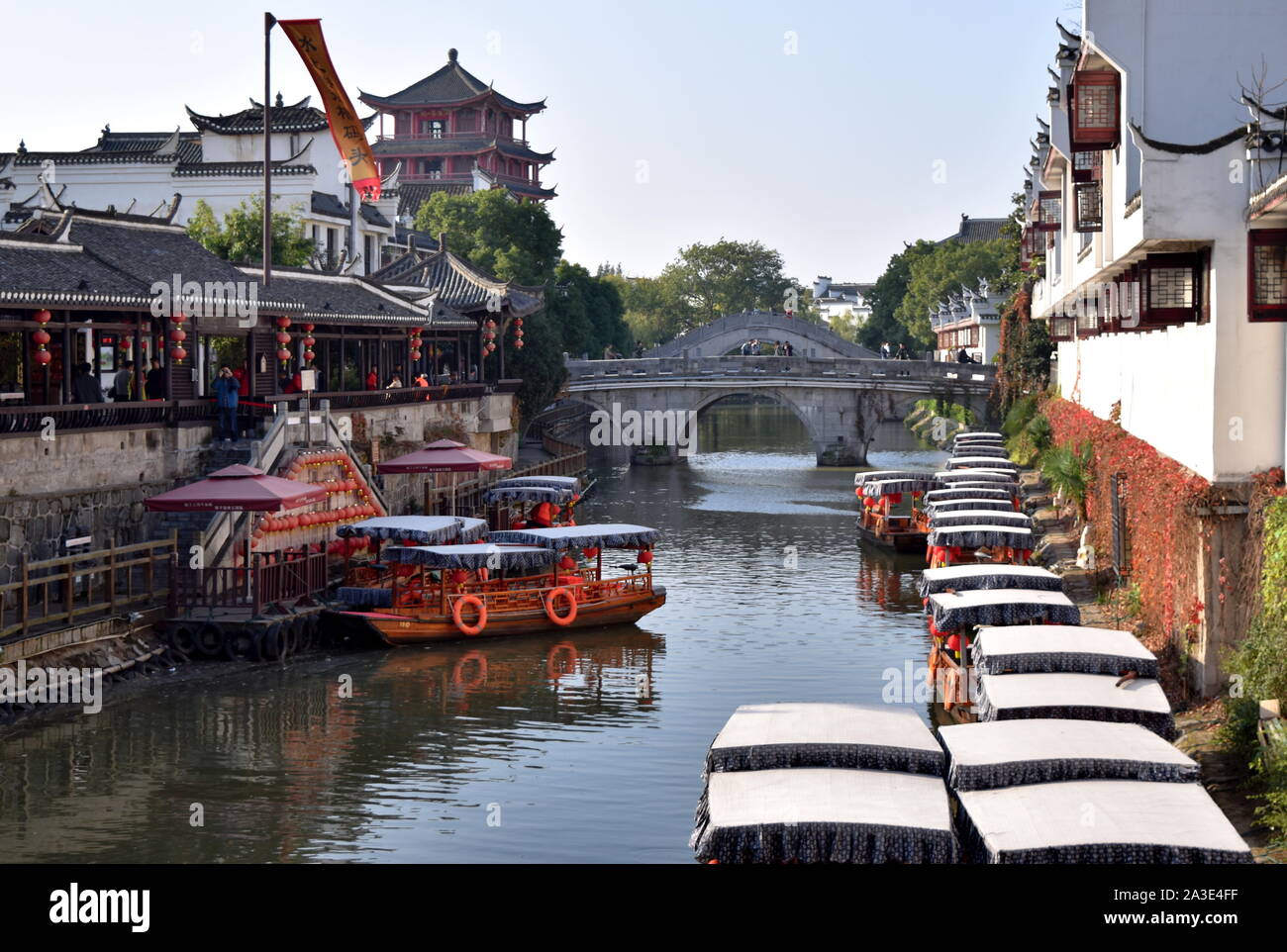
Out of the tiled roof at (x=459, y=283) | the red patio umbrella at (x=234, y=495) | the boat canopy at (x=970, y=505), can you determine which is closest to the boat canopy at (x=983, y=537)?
the boat canopy at (x=970, y=505)

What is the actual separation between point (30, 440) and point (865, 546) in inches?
934

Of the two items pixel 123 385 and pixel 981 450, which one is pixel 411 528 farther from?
pixel 981 450

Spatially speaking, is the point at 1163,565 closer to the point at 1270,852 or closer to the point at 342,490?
the point at 1270,852

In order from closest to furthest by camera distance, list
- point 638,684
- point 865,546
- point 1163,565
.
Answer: point 1163,565 < point 638,684 < point 865,546

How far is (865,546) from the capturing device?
1742 inches

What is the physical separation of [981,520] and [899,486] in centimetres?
1099

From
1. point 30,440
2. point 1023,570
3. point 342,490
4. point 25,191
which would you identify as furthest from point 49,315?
point 25,191

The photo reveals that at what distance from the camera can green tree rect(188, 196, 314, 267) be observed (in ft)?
158

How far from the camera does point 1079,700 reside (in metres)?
16.7

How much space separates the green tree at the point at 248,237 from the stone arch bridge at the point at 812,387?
18590 millimetres

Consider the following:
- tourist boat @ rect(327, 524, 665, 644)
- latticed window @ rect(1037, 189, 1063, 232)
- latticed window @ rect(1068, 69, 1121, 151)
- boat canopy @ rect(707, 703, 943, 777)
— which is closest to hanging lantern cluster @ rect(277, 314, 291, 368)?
tourist boat @ rect(327, 524, 665, 644)

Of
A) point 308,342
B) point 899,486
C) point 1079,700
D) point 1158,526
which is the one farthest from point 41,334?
point 899,486

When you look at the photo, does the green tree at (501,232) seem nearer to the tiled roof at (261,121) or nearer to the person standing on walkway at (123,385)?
the tiled roof at (261,121)
